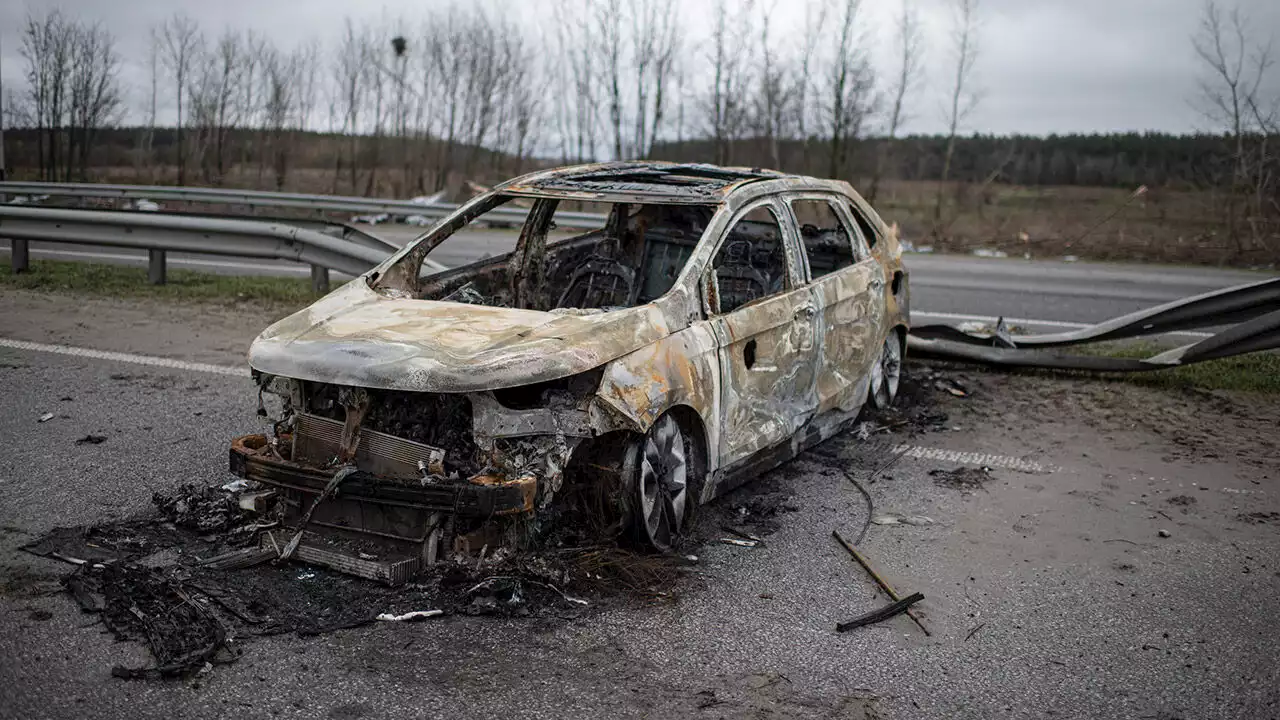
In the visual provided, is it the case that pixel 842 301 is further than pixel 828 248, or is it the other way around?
pixel 828 248

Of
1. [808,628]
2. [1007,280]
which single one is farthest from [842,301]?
[1007,280]

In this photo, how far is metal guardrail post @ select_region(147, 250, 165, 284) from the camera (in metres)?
11.8

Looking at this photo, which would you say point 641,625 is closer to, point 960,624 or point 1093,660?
point 960,624

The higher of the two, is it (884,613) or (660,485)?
(660,485)

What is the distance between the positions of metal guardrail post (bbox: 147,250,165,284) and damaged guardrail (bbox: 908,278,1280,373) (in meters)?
7.86

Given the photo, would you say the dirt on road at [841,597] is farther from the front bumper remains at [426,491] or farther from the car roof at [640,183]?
the car roof at [640,183]

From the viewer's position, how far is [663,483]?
4.96 metres

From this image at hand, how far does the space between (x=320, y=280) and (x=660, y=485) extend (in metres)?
7.19

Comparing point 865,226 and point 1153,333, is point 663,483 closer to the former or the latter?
point 865,226

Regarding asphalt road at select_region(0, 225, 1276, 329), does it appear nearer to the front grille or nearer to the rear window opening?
the rear window opening

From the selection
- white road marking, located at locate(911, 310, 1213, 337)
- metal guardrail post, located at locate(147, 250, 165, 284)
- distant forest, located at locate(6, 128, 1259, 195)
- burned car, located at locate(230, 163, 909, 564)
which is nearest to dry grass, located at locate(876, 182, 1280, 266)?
distant forest, located at locate(6, 128, 1259, 195)

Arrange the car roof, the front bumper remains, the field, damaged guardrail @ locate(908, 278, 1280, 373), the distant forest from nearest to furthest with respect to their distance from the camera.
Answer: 1. the front bumper remains
2. the car roof
3. damaged guardrail @ locate(908, 278, 1280, 373)
4. the field
5. the distant forest

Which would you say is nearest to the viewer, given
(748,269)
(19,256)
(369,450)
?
(369,450)

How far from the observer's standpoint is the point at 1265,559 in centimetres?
517
